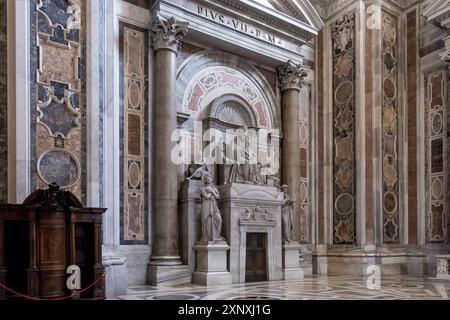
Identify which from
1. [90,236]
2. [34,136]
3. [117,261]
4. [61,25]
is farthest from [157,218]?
[61,25]

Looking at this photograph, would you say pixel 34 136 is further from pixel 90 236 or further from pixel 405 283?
pixel 405 283

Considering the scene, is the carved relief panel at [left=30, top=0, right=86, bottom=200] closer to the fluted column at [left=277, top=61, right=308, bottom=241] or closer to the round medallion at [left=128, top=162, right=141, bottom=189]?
the round medallion at [left=128, top=162, right=141, bottom=189]

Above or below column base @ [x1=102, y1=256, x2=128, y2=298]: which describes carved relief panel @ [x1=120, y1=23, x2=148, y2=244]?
above

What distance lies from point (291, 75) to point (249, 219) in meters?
5.58

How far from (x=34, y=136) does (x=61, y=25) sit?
8.43 ft

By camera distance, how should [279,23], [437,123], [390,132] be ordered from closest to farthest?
1. [279,23]
2. [437,123]
3. [390,132]

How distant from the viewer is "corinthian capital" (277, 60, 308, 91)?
1591 cm

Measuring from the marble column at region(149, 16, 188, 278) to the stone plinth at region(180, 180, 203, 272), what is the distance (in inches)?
12.6

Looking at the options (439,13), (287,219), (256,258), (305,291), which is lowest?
(305,291)

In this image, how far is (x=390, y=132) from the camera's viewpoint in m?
16.3

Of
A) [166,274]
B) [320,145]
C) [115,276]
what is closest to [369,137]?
[320,145]

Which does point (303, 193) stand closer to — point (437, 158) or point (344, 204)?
point (344, 204)

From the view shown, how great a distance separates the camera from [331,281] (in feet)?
44.4

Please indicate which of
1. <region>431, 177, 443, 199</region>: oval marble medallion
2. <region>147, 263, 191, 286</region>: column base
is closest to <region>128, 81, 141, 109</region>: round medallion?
Answer: <region>147, 263, 191, 286</region>: column base
